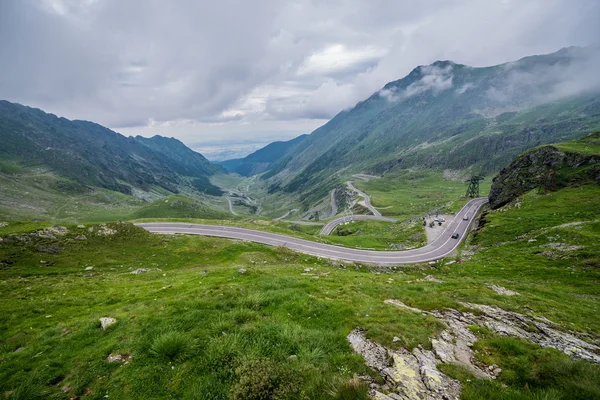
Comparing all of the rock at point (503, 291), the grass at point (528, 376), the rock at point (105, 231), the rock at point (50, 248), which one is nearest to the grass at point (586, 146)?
the rock at point (503, 291)

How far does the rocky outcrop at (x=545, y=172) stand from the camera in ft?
201

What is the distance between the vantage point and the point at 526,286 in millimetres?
25609

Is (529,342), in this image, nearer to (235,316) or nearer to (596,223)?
(235,316)

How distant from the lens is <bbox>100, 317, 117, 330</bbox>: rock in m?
14.8

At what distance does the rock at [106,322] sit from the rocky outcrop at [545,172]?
87.3 m

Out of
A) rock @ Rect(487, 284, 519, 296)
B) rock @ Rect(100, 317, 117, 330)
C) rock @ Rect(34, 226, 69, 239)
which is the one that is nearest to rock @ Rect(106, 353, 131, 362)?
rock @ Rect(100, 317, 117, 330)

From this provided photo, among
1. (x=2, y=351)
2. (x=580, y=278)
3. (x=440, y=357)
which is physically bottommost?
(x=580, y=278)

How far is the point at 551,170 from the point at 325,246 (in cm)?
6353

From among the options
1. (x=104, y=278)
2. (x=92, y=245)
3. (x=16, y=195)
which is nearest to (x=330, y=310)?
(x=104, y=278)

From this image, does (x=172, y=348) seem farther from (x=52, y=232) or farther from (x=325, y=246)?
(x=325, y=246)

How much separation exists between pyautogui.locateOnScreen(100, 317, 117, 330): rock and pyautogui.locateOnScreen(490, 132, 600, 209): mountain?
8688cm

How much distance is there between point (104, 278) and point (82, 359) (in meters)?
22.4

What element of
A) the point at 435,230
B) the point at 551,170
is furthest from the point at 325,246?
the point at 551,170

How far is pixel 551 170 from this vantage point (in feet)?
219
